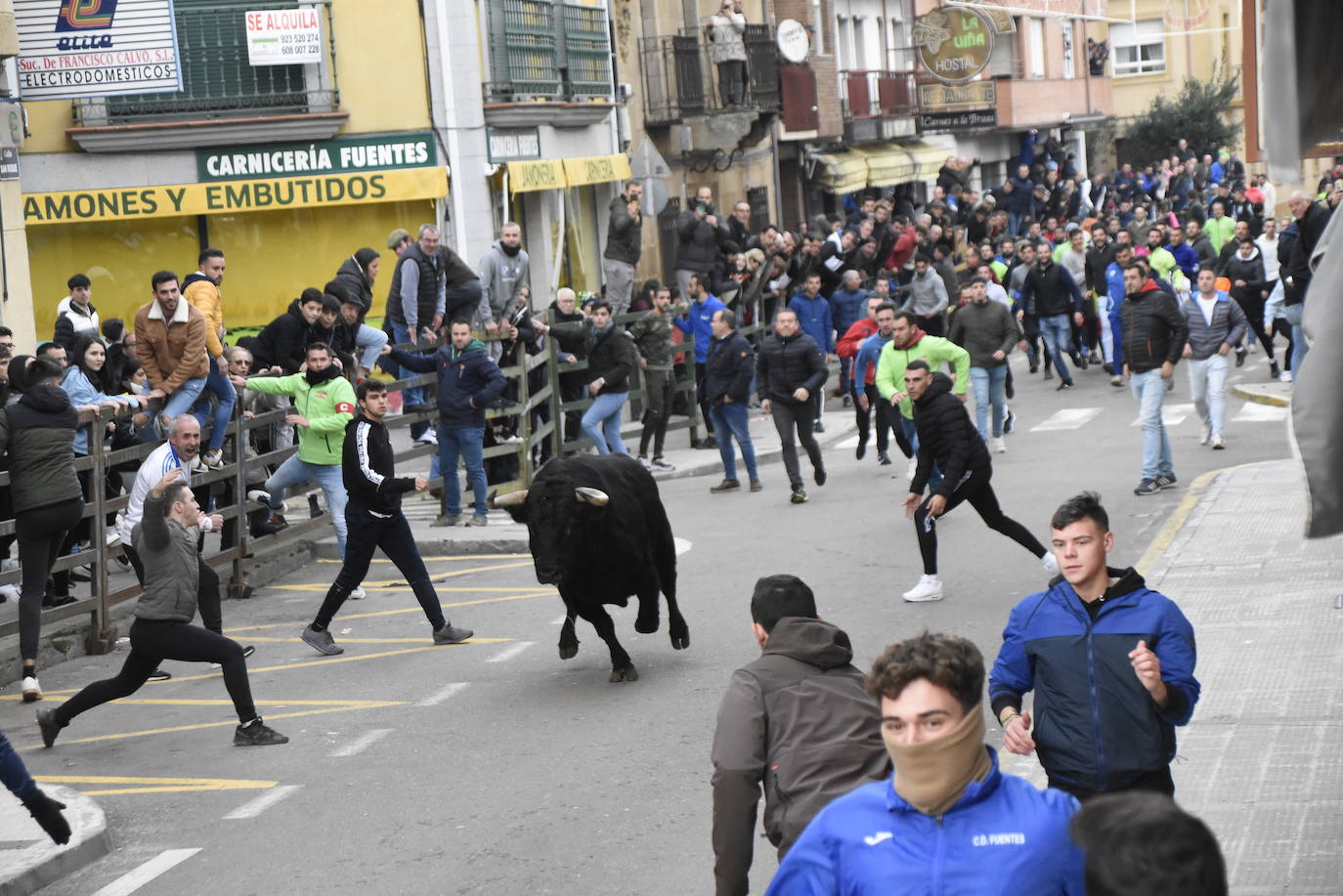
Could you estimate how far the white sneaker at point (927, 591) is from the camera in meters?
13.0

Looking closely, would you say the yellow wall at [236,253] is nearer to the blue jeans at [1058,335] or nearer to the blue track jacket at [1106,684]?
the blue jeans at [1058,335]

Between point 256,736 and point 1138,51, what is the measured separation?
204 feet

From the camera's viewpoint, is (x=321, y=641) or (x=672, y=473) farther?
(x=672, y=473)

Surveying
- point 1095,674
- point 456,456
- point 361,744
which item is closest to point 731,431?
point 456,456

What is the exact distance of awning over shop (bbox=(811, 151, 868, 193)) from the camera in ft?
132

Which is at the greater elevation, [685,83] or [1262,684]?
[685,83]

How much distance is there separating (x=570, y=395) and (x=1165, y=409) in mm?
7882

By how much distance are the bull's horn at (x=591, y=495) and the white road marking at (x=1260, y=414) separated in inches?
493

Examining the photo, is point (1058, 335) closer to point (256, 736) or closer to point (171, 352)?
point (171, 352)

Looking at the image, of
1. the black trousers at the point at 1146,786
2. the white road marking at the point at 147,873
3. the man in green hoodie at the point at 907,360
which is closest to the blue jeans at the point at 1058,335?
the man in green hoodie at the point at 907,360

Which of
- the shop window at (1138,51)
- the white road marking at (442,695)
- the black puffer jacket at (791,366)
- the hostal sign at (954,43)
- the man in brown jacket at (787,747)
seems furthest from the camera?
the shop window at (1138,51)

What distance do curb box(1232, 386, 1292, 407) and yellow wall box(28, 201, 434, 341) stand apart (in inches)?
435

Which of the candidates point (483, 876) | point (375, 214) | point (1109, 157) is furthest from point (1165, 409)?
point (1109, 157)

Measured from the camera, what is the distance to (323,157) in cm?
2514
